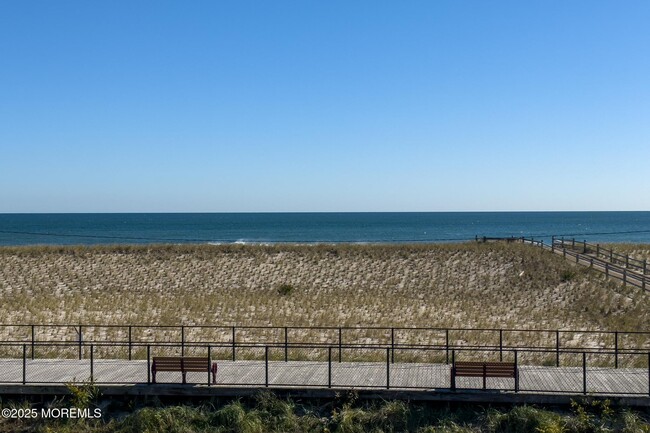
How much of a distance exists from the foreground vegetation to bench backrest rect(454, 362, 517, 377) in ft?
2.49

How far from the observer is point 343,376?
1698 centimetres

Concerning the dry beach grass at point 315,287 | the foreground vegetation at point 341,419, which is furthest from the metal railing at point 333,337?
the foreground vegetation at point 341,419

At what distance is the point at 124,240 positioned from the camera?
113m

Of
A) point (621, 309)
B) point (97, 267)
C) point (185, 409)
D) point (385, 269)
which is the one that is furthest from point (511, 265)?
point (185, 409)

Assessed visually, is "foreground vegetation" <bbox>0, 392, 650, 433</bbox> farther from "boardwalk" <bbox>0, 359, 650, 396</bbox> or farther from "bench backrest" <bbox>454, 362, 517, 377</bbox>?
"bench backrest" <bbox>454, 362, 517, 377</bbox>

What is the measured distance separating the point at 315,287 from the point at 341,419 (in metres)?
26.0

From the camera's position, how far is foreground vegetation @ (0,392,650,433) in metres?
14.3

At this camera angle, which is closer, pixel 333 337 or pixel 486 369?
pixel 486 369

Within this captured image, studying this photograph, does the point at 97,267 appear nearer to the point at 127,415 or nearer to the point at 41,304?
the point at 41,304

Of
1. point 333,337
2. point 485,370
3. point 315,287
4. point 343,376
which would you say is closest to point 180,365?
point 343,376

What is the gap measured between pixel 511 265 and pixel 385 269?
27.5 feet

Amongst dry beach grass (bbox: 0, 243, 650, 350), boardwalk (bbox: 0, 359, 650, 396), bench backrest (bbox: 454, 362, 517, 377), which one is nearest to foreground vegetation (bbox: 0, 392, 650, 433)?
boardwalk (bbox: 0, 359, 650, 396)

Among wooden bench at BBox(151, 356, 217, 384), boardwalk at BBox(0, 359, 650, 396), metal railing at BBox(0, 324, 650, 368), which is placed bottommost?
metal railing at BBox(0, 324, 650, 368)

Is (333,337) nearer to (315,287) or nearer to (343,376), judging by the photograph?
(343,376)
